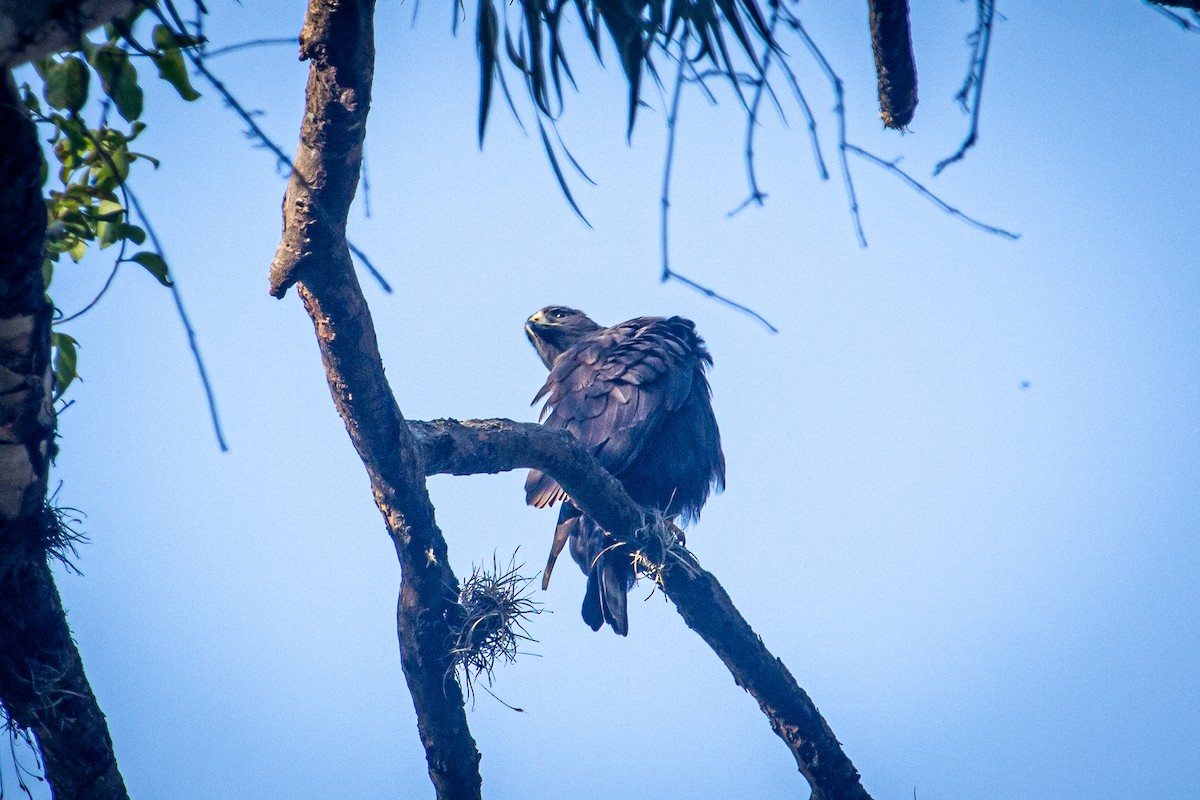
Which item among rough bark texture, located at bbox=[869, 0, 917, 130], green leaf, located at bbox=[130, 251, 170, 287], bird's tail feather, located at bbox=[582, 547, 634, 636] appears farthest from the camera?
bird's tail feather, located at bbox=[582, 547, 634, 636]

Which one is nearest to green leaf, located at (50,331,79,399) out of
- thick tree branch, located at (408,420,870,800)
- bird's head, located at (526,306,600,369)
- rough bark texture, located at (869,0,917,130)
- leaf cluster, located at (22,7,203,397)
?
leaf cluster, located at (22,7,203,397)

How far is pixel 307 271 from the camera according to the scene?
2.29 metres

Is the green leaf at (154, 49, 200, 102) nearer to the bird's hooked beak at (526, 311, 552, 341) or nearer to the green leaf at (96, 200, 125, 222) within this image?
the green leaf at (96, 200, 125, 222)

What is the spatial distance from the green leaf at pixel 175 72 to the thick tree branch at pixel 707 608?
1434 mm

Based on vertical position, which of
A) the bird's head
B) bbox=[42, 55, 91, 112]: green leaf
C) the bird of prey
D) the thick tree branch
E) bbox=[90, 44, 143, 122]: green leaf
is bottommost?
the thick tree branch

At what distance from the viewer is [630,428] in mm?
4465

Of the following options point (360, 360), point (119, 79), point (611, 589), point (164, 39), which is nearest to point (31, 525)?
point (360, 360)

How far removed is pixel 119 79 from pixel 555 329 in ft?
15.0

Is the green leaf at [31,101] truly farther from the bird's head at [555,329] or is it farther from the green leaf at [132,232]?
the bird's head at [555,329]

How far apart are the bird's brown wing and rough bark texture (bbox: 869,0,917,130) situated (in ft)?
7.45

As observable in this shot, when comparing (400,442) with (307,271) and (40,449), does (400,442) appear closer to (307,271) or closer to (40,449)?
(307,271)

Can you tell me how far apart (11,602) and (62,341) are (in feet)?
1.96

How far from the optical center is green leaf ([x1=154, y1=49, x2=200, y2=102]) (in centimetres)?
178

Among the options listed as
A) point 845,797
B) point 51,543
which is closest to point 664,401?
point 845,797
